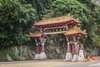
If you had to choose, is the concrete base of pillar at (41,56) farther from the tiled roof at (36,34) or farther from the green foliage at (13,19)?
the green foliage at (13,19)

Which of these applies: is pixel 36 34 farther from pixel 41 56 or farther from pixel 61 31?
pixel 61 31

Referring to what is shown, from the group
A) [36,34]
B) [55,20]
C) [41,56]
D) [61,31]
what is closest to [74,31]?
[61,31]

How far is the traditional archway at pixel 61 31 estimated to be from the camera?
3023cm

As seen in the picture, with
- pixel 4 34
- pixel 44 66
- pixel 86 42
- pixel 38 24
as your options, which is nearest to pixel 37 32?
pixel 38 24

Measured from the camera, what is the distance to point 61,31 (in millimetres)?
32406

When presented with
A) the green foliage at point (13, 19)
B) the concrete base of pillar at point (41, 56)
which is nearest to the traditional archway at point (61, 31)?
the concrete base of pillar at point (41, 56)

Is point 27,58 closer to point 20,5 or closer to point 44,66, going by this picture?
point 20,5

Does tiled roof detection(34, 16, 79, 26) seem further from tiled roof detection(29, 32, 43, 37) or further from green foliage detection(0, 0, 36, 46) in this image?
green foliage detection(0, 0, 36, 46)

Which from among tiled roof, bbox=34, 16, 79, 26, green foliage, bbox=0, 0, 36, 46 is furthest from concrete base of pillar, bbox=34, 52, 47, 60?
tiled roof, bbox=34, 16, 79, 26

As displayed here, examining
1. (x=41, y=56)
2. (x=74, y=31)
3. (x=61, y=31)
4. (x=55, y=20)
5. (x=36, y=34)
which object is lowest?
(x=41, y=56)

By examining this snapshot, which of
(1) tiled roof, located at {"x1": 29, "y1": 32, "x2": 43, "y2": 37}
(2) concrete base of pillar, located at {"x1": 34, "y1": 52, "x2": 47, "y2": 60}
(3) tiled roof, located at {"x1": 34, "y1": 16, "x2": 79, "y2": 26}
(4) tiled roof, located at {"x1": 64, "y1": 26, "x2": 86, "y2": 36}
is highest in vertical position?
(3) tiled roof, located at {"x1": 34, "y1": 16, "x2": 79, "y2": 26}

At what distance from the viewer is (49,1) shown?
1476 inches

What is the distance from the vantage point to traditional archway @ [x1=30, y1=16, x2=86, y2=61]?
3023 centimetres

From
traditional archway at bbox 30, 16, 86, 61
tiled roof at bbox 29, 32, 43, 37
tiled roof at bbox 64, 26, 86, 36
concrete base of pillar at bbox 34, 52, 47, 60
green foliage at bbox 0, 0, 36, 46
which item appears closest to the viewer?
tiled roof at bbox 64, 26, 86, 36
